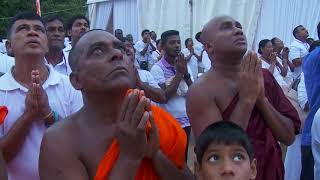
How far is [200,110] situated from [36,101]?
947 millimetres

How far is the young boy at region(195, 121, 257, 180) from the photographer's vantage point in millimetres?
2523

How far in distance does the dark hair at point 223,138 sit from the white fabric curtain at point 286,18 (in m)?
11.3

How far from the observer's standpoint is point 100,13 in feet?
74.8

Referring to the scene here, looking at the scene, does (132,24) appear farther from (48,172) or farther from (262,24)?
(48,172)

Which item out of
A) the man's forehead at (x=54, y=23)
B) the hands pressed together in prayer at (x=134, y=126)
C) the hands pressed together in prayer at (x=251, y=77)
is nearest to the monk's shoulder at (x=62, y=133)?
the hands pressed together in prayer at (x=134, y=126)

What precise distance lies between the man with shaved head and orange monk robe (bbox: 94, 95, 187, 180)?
20.3 inches

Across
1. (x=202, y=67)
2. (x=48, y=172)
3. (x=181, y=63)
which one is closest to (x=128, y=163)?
(x=48, y=172)

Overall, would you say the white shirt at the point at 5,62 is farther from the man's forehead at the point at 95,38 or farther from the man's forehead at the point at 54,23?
the man's forehead at the point at 95,38

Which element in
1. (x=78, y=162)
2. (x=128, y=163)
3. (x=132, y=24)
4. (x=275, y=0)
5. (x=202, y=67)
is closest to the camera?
(x=128, y=163)

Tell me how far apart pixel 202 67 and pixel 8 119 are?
997 cm

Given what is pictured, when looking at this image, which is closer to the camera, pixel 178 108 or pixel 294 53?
pixel 178 108

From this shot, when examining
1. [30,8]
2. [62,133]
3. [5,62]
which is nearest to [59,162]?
[62,133]

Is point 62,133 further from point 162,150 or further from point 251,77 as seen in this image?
point 251,77

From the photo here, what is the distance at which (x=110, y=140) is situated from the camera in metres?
2.63
